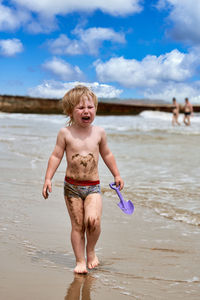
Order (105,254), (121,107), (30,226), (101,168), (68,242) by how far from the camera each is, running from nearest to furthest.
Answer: (105,254) → (68,242) → (30,226) → (101,168) → (121,107)

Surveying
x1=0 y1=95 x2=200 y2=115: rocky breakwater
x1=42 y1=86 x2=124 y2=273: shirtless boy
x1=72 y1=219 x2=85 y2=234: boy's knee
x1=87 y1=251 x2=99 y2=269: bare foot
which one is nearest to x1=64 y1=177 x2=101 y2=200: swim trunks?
Result: x1=42 y1=86 x2=124 y2=273: shirtless boy

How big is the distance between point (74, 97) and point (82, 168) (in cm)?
46

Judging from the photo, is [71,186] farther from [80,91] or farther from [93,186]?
[80,91]

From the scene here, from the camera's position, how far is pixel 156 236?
3.23 m

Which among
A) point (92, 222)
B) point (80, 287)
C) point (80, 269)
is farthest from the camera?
point (92, 222)

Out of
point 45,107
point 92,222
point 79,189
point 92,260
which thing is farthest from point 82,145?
point 45,107

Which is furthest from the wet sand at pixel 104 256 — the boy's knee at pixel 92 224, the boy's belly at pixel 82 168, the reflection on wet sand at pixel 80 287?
the boy's belly at pixel 82 168

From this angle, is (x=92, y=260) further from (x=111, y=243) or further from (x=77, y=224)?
(x=111, y=243)

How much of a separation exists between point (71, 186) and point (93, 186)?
144 millimetres

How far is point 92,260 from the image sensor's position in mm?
2535

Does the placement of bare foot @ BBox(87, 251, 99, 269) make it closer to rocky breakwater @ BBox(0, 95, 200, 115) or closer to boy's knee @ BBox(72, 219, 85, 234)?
boy's knee @ BBox(72, 219, 85, 234)

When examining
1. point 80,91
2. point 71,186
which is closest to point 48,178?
point 71,186

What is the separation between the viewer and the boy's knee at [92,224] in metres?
2.48

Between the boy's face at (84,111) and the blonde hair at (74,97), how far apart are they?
2 centimetres
